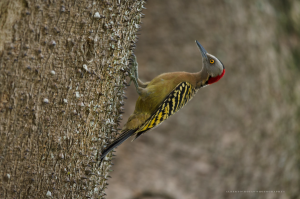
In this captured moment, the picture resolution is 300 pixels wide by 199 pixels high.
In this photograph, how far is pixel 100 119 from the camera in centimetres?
246

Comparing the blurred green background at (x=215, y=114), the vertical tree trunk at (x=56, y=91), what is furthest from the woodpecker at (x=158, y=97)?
A: the blurred green background at (x=215, y=114)

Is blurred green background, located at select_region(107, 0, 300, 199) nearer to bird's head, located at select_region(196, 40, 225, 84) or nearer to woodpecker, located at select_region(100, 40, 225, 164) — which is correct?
bird's head, located at select_region(196, 40, 225, 84)

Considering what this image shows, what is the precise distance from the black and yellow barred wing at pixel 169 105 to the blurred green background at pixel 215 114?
3.15m

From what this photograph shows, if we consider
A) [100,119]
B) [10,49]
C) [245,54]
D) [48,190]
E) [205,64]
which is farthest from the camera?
[245,54]

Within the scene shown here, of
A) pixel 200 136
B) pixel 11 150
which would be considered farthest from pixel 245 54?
pixel 11 150

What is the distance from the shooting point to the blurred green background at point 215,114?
6.93 meters

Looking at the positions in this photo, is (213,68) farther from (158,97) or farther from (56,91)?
(56,91)

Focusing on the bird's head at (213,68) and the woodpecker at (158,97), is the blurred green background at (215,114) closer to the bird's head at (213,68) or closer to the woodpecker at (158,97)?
the bird's head at (213,68)

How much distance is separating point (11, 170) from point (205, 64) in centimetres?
310

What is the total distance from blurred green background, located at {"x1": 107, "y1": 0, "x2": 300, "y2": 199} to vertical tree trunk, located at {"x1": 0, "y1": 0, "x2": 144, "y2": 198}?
15.1 ft

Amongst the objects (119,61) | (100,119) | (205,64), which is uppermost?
(205,64)

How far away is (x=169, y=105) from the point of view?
3.67m

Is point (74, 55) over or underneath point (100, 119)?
over

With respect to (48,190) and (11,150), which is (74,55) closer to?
(11,150)
